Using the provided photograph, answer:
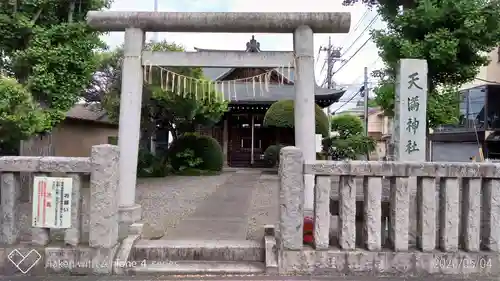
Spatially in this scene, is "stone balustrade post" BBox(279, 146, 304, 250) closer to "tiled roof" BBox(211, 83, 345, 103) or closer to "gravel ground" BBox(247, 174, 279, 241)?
"gravel ground" BBox(247, 174, 279, 241)

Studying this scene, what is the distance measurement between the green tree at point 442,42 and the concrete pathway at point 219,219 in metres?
4.30

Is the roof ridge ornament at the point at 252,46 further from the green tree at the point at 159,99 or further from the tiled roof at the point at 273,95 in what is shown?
the tiled roof at the point at 273,95

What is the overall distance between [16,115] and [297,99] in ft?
16.8

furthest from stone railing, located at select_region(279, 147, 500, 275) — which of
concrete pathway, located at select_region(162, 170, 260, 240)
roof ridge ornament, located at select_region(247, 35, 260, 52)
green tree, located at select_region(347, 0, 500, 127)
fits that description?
green tree, located at select_region(347, 0, 500, 127)

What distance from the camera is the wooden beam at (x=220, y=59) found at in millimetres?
6402

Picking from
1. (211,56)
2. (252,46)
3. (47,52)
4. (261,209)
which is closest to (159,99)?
(47,52)

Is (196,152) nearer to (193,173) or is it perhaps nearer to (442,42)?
(193,173)

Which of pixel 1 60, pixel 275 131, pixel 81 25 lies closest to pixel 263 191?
pixel 81 25

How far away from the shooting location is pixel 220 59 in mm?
6422

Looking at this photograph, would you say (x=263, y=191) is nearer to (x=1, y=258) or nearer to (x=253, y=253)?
(x=253, y=253)

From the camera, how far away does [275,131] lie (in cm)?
2197

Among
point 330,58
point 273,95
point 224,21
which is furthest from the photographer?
point 330,58

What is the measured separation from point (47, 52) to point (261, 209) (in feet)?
18.3
